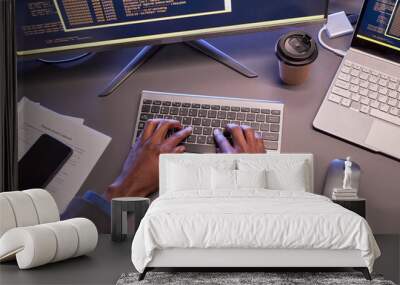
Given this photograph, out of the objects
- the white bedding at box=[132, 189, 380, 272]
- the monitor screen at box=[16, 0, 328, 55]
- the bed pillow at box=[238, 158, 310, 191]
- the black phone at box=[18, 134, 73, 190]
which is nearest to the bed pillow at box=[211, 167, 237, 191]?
the bed pillow at box=[238, 158, 310, 191]

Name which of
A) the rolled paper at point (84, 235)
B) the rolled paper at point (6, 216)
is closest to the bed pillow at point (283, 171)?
the rolled paper at point (84, 235)

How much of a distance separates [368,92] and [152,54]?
1.92 metres

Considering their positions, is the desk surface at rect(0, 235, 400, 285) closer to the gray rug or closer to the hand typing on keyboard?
the gray rug

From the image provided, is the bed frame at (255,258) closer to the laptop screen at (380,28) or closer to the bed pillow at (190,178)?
the bed pillow at (190,178)

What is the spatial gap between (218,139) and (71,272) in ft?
6.53

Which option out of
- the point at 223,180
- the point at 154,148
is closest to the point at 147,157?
the point at 154,148

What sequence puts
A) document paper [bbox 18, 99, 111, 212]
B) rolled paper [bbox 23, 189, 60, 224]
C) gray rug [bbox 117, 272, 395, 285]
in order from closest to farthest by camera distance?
1. gray rug [bbox 117, 272, 395, 285]
2. rolled paper [bbox 23, 189, 60, 224]
3. document paper [bbox 18, 99, 111, 212]

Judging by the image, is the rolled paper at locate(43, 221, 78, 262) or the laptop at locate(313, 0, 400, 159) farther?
the laptop at locate(313, 0, 400, 159)

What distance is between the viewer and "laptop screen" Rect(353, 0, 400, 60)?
569 centimetres

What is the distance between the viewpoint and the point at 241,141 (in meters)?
5.82

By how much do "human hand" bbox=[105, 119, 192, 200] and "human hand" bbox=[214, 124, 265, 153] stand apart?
320 millimetres

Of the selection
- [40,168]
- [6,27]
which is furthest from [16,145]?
[6,27]

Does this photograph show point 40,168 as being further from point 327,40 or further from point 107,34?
point 327,40

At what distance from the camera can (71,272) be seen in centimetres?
437
